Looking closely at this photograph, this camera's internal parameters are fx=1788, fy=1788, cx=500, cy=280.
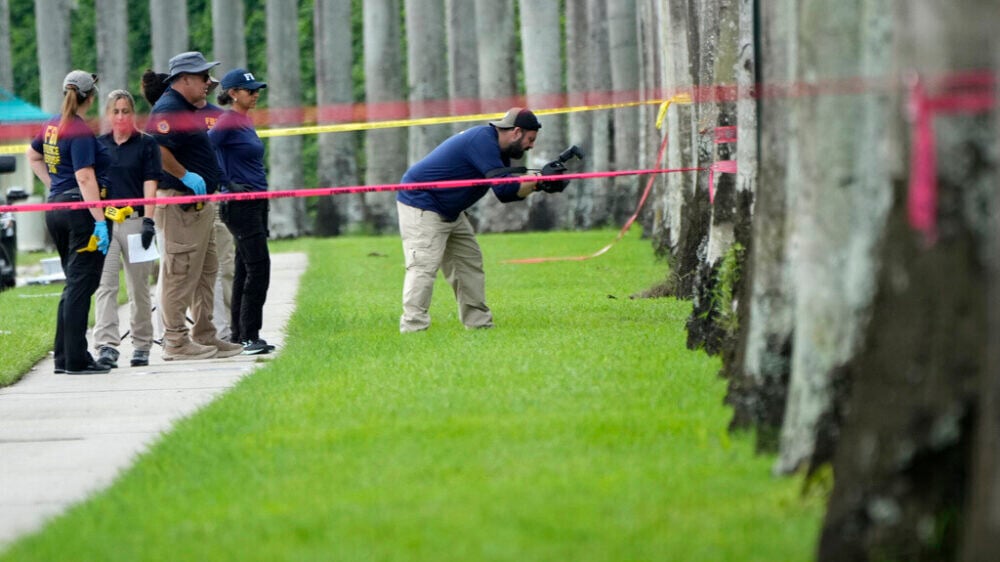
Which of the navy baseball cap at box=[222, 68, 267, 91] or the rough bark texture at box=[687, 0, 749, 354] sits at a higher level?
the navy baseball cap at box=[222, 68, 267, 91]

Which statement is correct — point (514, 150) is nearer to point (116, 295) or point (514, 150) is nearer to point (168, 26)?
point (116, 295)

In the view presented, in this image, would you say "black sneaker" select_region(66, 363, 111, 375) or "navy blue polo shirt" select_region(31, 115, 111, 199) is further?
"black sneaker" select_region(66, 363, 111, 375)

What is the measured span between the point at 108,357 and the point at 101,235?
91 centimetres

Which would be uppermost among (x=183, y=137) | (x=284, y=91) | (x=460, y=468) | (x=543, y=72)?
(x=543, y=72)

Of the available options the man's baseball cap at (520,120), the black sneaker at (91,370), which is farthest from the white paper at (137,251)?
the man's baseball cap at (520,120)

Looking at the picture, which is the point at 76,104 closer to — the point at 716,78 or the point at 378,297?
the point at 716,78

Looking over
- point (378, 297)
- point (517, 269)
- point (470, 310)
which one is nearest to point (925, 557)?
point (470, 310)

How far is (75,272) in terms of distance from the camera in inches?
434

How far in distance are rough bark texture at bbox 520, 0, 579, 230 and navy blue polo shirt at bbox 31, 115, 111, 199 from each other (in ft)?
67.9

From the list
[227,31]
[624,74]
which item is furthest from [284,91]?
[624,74]

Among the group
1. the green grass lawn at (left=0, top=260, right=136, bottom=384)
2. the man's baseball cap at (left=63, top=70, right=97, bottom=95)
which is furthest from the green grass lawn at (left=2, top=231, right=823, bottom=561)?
the man's baseball cap at (left=63, top=70, right=97, bottom=95)

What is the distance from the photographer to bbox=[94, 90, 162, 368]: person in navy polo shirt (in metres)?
11.1

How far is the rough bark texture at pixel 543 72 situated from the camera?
32.0 meters

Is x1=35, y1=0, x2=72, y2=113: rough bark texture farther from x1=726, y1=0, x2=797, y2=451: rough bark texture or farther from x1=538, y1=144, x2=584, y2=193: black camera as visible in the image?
x1=726, y1=0, x2=797, y2=451: rough bark texture
